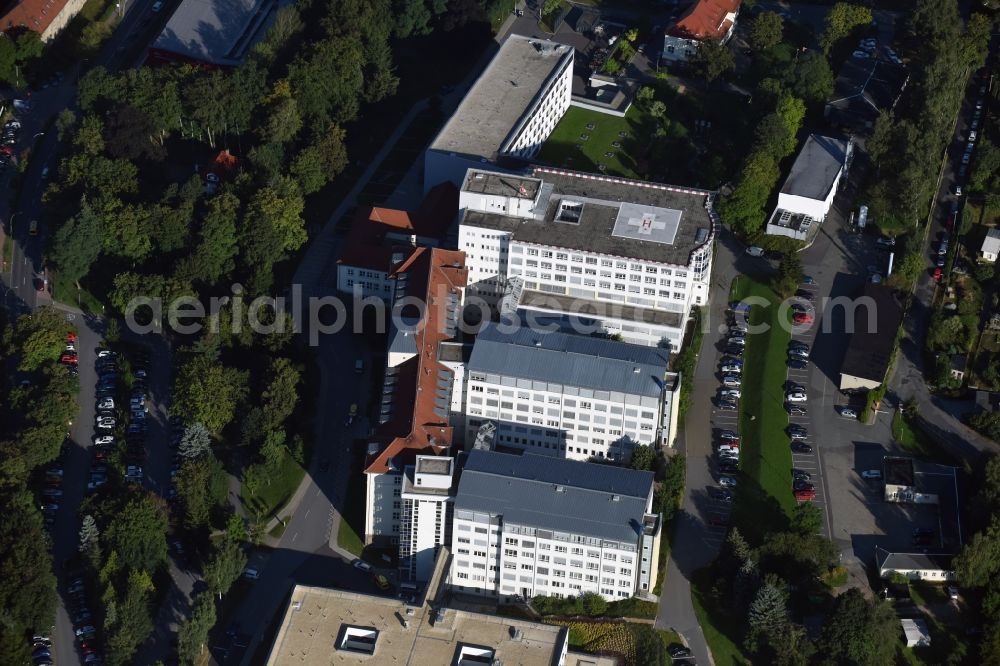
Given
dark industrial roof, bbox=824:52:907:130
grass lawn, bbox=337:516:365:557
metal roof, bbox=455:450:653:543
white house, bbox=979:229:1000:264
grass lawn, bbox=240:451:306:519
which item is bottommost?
grass lawn, bbox=337:516:365:557

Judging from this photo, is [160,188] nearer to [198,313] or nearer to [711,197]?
[198,313]

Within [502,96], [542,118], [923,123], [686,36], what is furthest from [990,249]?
[502,96]

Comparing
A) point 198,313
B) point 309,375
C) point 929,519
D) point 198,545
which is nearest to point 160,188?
point 198,313

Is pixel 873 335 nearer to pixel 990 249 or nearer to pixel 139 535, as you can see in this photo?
pixel 990 249

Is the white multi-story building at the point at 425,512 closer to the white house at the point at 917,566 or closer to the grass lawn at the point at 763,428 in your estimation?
the grass lawn at the point at 763,428

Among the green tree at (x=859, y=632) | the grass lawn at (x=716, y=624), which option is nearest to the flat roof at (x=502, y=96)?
the grass lawn at (x=716, y=624)

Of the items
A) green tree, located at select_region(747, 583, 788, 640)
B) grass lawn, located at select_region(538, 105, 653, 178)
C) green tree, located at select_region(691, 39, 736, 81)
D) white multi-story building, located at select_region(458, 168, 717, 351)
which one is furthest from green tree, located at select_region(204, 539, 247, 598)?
green tree, located at select_region(691, 39, 736, 81)

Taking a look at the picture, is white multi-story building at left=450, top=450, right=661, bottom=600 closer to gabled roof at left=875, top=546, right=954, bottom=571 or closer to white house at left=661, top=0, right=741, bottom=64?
gabled roof at left=875, top=546, right=954, bottom=571
